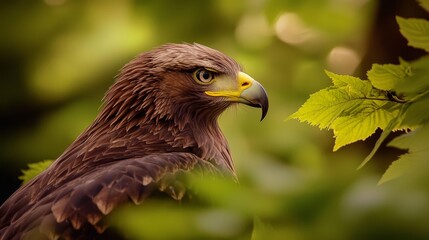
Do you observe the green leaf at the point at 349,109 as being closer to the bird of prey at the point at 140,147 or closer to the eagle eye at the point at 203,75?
the bird of prey at the point at 140,147

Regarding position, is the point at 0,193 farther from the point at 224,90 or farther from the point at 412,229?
the point at 412,229

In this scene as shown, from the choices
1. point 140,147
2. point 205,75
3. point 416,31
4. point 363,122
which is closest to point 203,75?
point 205,75

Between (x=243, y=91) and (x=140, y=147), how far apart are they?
0.60m

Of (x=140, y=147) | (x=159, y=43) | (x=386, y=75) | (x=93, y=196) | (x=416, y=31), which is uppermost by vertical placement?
(x=416, y=31)

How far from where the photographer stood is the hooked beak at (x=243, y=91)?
3549mm

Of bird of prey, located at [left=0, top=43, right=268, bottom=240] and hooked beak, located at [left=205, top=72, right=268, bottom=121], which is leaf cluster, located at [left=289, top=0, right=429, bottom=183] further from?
hooked beak, located at [left=205, top=72, right=268, bottom=121]

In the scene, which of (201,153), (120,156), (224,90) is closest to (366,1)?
(224,90)

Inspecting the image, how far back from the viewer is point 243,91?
3.64m

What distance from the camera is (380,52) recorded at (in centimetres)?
387

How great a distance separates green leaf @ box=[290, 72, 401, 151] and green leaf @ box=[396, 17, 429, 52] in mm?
388

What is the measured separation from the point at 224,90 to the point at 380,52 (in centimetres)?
76

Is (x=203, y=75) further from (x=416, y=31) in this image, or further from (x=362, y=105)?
(x=416, y=31)

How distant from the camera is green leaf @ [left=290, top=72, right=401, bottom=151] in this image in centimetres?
159

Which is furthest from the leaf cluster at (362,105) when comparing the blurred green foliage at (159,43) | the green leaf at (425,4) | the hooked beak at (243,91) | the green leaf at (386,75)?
the hooked beak at (243,91)
